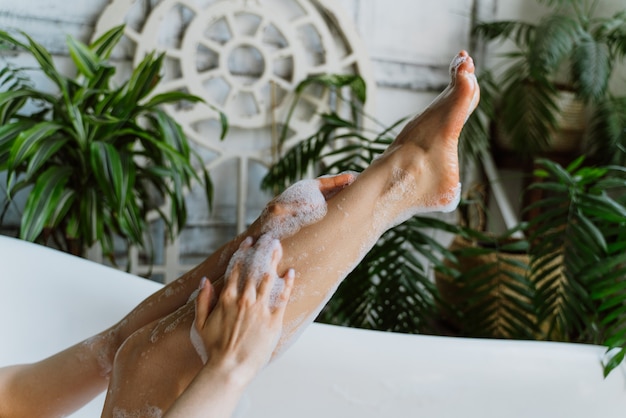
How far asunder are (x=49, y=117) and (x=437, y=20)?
1473 mm

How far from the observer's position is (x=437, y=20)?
8.08 feet

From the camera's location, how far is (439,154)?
0.84 m

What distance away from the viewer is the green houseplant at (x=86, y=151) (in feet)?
4.49

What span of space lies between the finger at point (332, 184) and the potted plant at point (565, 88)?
1460mm

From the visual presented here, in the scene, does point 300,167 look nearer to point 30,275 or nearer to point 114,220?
point 114,220

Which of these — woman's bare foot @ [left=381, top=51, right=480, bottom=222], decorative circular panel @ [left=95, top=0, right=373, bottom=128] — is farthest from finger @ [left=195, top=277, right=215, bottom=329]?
decorative circular panel @ [left=95, top=0, right=373, bottom=128]

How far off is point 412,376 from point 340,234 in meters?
0.48

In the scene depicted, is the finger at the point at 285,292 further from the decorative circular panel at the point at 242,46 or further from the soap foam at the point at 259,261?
the decorative circular panel at the point at 242,46

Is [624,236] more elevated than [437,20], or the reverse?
[437,20]

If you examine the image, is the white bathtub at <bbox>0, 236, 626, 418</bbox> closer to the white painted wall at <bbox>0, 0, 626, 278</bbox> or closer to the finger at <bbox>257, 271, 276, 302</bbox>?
the finger at <bbox>257, 271, 276, 302</bbox>

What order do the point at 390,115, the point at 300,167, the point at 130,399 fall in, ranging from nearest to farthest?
the point at 130,399 < the point at 300,167 < the point at 390,115

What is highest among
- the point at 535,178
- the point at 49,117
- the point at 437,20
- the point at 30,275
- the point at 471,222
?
the point at 437,20

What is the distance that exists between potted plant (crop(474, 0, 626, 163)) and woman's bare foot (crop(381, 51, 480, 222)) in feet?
4.66

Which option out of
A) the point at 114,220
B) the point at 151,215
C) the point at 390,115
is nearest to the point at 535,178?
the point at 390,115
